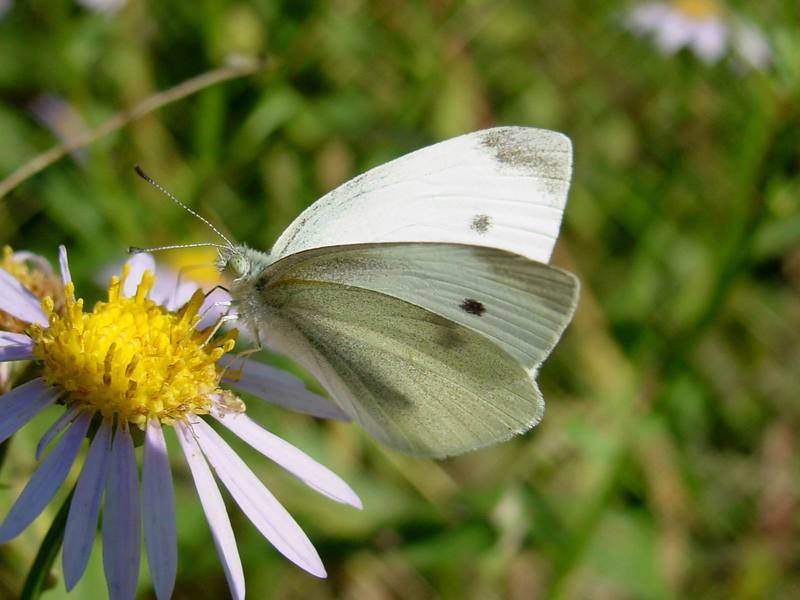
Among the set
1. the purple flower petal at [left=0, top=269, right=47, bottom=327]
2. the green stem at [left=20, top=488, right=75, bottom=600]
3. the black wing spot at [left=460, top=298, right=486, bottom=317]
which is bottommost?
the green stem at [left=20, top=488, right=75, bottom=600]

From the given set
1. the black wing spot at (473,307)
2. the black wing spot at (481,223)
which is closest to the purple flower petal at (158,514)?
the black wing spot at (473,307)

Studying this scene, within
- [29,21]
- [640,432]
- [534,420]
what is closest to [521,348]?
[534,420]

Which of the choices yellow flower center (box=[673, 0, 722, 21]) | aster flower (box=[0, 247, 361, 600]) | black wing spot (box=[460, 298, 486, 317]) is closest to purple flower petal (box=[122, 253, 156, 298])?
aster flower (box=[0, 247, 361, 600])

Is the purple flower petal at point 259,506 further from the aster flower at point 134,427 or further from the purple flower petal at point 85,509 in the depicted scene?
the purple flower petal at point 85,509

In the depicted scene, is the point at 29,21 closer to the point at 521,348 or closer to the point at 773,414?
the point at 521,348

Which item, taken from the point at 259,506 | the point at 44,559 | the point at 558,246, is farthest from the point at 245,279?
the point at 558,246

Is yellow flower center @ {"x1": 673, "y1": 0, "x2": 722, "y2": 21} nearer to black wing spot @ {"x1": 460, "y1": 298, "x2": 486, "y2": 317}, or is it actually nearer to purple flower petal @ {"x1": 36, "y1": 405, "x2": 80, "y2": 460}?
black wing spot @ {"x1": 460, "y1": 298, "x2": 486, "y2": 317}

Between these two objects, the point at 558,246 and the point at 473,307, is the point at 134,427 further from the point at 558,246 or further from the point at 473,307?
the point at 558,246
